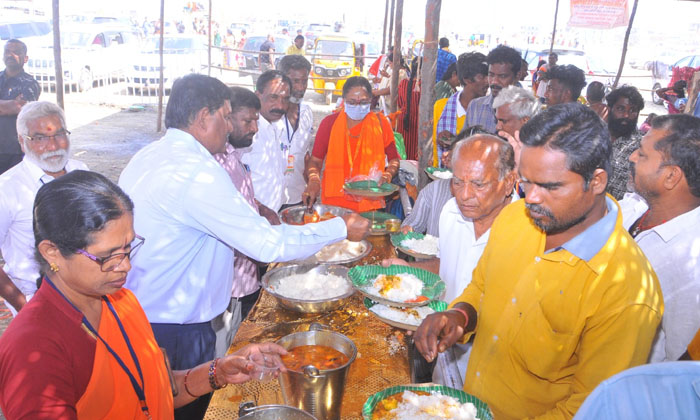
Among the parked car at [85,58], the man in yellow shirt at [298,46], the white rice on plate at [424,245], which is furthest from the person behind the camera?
the man in yellow shirt at [298,46]

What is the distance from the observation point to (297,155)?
5219mm

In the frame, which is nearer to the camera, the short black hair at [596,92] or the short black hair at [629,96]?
the short black hair at [629,96]

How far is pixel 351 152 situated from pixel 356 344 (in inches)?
114

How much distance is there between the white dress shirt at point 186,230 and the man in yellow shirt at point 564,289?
0.99 m

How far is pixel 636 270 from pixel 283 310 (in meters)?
1.86

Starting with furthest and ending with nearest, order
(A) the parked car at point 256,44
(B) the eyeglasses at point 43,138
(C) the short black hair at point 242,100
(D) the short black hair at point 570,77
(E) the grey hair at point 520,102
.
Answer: (A) the parked car at point 256,44 < (D) the short black hair at point 570,77 < (E) the grey hair at point 520,102 < (C) the short black hair at point 242,100 < (B) the eyeglasses at point 43,138

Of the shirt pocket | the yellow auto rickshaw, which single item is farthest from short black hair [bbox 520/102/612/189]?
the yellow auto rickshaw

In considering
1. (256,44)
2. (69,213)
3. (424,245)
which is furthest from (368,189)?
(256,44)

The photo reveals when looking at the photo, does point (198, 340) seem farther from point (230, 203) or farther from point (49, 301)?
point (49, 301)

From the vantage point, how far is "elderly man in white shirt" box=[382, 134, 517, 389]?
2.70 meters

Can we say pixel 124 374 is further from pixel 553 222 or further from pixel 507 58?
pixel 507 58

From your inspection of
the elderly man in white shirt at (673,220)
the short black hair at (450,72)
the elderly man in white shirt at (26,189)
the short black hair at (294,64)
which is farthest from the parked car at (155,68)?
the elderly man in white shirt at (673,220)

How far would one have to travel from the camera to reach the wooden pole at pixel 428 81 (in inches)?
186

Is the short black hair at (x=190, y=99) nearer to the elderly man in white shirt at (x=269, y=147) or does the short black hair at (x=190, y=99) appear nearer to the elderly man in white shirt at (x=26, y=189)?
the elderly man in white shirt at (x=26, y=189)
